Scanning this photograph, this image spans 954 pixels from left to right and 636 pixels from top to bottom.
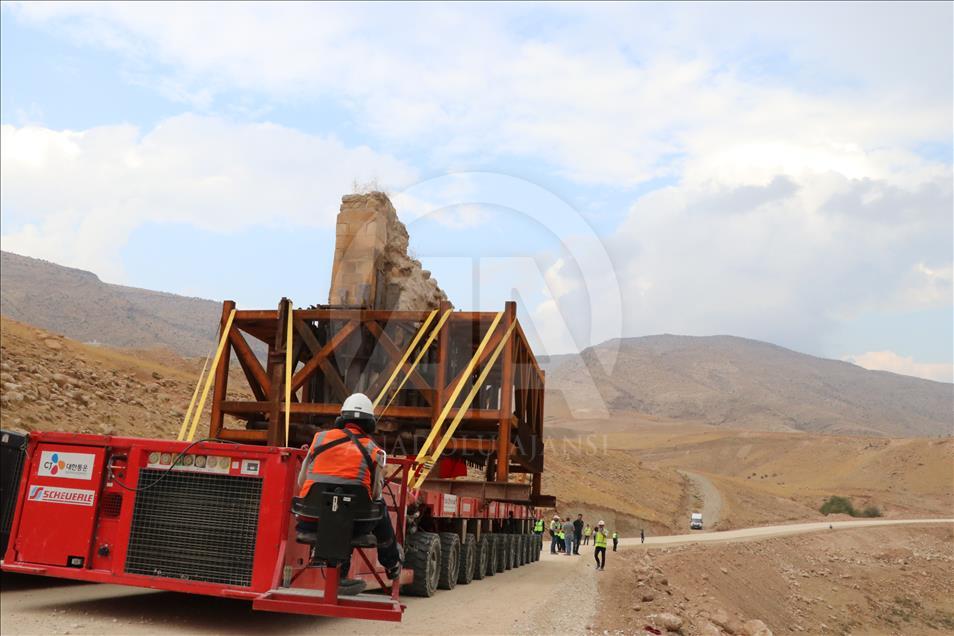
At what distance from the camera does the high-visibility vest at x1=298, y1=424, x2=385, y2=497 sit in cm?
671

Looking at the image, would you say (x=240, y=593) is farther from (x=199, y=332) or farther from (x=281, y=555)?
(x=199, y=332)

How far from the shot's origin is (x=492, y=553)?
1661cm

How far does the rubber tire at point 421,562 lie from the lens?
38.0 feet

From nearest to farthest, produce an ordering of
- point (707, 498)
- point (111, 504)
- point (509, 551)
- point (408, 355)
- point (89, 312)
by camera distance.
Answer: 1. point (111, 504)
2. point (408, 355)
3. point (509, 551)
4. point (707, 498)
5. point (89, 312)

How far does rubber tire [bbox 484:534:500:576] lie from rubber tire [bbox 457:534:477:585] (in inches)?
57.4

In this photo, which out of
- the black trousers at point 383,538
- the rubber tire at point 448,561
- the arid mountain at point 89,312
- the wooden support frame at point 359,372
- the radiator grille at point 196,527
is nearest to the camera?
the black trousers at point 383,538

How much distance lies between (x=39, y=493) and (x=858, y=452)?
106 metres

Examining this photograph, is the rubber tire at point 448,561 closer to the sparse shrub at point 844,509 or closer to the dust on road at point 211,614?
the dust on road at point 211,614

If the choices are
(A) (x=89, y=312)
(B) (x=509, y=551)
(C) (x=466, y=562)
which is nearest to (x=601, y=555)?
(B) (x=509, y=551)

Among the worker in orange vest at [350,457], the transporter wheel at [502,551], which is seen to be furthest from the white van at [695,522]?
the worker in orange vest at [350,457]

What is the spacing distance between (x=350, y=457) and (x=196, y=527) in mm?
2452

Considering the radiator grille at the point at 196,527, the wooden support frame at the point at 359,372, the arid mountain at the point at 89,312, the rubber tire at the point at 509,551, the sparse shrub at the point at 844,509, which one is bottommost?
the rubber tire at the point at 509,551

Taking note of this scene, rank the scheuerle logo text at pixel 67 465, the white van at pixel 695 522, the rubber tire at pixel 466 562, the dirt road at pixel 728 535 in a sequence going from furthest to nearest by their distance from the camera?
the white van at pixel 695 522, the dirt road at pixel 728 535, the rubber tire at pixel 466 562, the scheuerle logo text at pixel 67 465

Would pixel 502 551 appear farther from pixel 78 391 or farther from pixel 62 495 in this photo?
pixel 78 391
